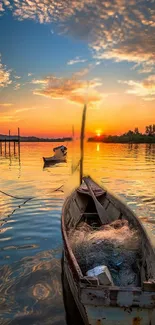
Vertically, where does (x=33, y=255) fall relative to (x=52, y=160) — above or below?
below

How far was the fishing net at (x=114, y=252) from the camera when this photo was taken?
6.12 meters

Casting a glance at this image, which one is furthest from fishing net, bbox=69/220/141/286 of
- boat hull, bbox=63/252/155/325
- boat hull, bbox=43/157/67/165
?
boat hull, bbox=43/157/67/165

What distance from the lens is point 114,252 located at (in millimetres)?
6973

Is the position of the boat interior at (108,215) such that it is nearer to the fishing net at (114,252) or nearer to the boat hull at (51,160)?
the fishing net at (114,252)

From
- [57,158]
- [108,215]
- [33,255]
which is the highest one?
[57,158]

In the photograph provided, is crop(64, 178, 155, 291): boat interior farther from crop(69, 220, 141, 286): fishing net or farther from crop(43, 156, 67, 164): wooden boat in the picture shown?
crop(43, 156, 67, 164): wooden boat

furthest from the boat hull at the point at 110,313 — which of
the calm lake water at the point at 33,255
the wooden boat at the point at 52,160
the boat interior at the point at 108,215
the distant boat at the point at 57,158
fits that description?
the wooden boat at the point at 52,160

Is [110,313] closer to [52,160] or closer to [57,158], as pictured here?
[52,160]

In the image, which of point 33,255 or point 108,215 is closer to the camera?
point 33,255

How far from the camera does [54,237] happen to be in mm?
10352

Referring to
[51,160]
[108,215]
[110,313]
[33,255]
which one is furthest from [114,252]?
[51,160]

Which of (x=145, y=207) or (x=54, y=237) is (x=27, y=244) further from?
(x=145, y=207)

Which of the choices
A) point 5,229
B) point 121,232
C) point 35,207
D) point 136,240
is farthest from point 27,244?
point 35,207

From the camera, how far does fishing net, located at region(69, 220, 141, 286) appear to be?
6.12 m
